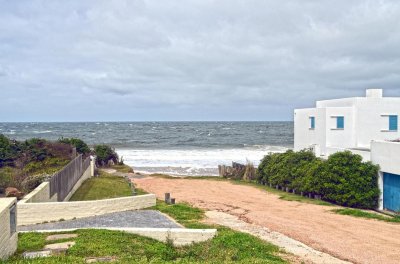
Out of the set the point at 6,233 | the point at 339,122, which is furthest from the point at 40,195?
the point at 339,122

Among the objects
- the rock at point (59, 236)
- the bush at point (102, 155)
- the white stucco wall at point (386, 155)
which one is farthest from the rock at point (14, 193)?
the bush at point (102, 155)

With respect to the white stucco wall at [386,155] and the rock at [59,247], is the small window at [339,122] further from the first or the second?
the rock at [59,247]

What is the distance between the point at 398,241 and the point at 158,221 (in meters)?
9.08

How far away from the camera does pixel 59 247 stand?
1199 centimetres

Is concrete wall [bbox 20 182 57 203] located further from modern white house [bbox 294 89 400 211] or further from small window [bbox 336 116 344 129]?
small window [bbox 336 116 344 129]

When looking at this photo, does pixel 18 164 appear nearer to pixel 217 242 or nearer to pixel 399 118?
pixel 217 242

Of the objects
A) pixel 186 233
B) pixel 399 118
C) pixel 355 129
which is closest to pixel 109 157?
pixel 355 129

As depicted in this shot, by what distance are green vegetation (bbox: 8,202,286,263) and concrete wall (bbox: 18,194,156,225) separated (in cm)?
276

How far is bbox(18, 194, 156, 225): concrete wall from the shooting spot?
16359mm

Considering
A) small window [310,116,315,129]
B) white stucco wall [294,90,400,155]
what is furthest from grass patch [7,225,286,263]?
small window [310,116,315,129]

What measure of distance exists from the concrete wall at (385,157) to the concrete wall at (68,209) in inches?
523

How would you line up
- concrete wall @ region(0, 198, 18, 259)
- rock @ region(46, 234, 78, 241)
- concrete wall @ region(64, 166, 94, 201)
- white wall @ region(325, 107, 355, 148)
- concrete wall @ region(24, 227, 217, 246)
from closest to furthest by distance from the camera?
1. concrete wall @ region(0, 198, 18, 259)
2. rock @ region(46, 234, 78, 241)
3. concrete wall @ region(24, 227, 217, 246)
4. concrete wall @ region(64, 166, 94, 201)
5. white wall @ region(325, 107, 355, 148)

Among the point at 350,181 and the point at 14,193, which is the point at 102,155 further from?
the point at 350,181

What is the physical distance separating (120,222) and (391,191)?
14.8m
